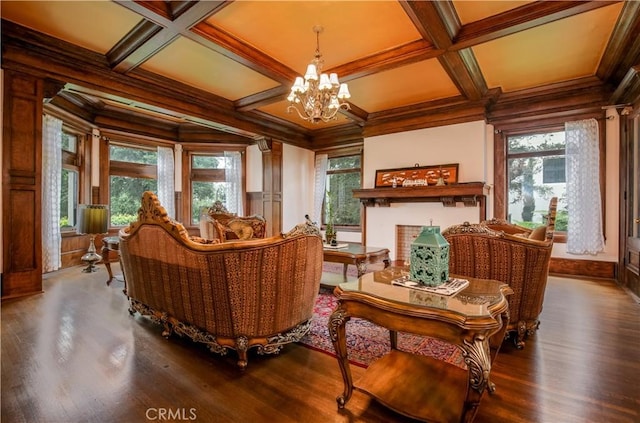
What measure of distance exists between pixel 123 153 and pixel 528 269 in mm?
7062

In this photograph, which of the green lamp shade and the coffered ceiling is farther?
the coffered ceiling

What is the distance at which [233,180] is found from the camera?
715 centimetres

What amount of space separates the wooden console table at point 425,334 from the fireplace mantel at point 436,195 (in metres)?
3.48

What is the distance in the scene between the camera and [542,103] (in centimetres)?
486

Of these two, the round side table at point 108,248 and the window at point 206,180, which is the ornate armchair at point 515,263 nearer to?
the round side table at point 108,248

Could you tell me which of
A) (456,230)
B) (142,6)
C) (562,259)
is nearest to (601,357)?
(456,230)

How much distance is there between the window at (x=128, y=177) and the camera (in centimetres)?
607

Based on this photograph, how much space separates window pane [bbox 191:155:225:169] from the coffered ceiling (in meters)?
2.07

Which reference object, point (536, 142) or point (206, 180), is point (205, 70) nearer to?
point (206, 180)

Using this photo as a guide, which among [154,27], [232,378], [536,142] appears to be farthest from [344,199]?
[232,378]

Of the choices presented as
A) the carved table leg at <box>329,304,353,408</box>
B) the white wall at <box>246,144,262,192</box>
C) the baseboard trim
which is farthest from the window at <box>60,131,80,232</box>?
the baseboard trim

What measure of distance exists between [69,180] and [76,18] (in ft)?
11.0

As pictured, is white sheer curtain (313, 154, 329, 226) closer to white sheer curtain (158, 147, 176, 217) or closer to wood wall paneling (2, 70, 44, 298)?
white sheer curtain (158, 147, 176, 217)

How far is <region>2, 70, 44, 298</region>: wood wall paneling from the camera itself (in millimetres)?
3334
